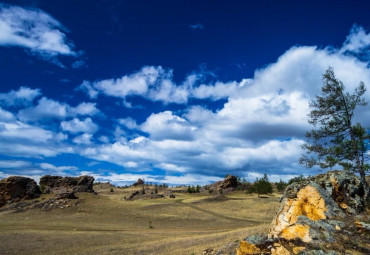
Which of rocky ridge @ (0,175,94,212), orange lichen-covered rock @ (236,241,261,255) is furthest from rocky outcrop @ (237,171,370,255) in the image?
rocky ridge @ (0,175,94,212)

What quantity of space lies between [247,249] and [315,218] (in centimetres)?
491

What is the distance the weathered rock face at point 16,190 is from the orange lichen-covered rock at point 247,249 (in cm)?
8016

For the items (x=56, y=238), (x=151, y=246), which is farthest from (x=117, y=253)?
(x=56, y=238)

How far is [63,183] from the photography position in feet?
301

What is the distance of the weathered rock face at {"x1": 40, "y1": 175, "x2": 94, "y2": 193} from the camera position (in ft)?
294

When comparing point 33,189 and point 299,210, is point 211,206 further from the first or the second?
point 299,210

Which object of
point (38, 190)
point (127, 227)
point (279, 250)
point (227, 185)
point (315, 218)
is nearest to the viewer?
point (279, 250)

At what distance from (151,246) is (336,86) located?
24.3m

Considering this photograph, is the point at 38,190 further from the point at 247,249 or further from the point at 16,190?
the point at 247,249

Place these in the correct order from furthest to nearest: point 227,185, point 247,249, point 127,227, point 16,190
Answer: point 227,185 → point 16,190 → point 127,227 → point 247,249

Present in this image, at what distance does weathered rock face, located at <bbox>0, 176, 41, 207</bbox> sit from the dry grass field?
4.38 meters

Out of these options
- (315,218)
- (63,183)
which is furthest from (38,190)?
(315,218)

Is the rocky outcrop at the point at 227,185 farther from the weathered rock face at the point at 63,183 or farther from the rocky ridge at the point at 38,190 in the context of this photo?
the rocky ridge at the point at 38,190

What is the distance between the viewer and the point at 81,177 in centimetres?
9356
